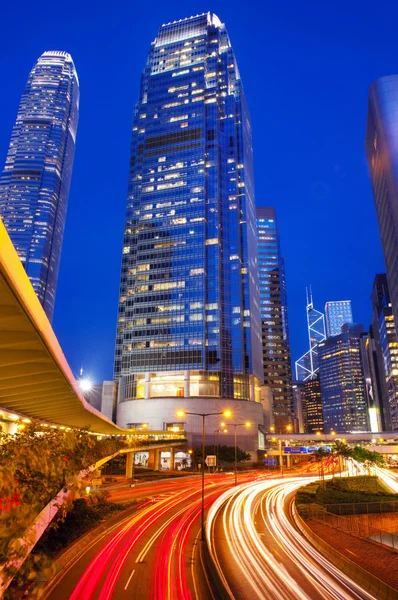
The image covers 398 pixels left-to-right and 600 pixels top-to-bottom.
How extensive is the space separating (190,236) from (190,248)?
14.6 feet

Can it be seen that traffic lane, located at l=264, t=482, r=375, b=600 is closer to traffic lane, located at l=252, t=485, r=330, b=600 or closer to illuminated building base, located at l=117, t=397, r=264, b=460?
traffic lane, located at l=252, t=485, r=330, b=600

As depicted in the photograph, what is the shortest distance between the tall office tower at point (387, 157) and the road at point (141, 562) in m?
126

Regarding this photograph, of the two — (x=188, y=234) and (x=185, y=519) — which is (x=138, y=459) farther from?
(x=185, y=519)

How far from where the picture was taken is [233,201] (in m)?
150

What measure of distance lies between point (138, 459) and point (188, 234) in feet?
244

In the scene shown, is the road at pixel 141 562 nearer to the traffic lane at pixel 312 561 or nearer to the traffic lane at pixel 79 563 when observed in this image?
the traffic lane at pixel 79 563

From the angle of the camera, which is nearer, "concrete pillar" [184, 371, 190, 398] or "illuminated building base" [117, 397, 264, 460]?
"illuminated building base" [117, 397, 264, 460]

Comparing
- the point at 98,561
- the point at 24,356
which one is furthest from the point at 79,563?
the point at 24,356

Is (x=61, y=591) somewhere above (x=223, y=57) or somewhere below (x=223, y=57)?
below

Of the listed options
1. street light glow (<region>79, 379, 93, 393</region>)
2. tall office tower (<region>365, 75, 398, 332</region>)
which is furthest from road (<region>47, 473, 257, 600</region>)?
tall office tower (<region>365, 75, 398, 332</region>)

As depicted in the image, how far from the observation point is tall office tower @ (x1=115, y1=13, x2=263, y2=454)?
416ft

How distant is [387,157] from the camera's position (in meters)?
137

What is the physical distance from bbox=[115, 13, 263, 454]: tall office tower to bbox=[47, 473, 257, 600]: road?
82764mm

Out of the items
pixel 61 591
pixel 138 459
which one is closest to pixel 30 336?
pixel 61 591
